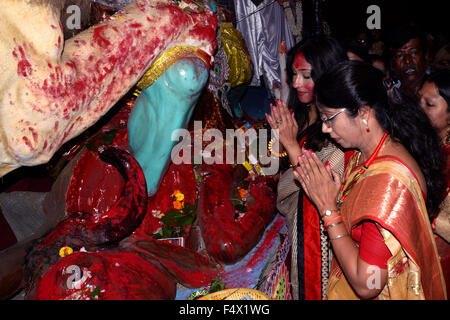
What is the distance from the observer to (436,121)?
1938mm

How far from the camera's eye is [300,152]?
6.42 feet

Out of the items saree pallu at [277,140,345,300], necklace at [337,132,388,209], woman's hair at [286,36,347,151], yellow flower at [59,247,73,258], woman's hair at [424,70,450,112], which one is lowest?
saree pallu at [277,140,345,300]

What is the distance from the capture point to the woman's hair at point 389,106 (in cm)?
133

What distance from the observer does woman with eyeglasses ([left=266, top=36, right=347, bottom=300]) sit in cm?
182

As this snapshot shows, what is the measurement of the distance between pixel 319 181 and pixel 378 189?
22cm

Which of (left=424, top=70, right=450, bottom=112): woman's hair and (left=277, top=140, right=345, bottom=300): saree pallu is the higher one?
(left=424, top=70, right=450, bottom=112): woman's hair

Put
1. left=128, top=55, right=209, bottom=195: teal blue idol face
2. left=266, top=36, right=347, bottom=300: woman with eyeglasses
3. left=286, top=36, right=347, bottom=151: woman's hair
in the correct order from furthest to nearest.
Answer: left=286, top=36, right=347, bottom=151: woman's hair
left=266, top=36, right=347, bottom=300: woman with eyeglasses
left=128, top=55, right=209, bottom=195: teal blue idol face

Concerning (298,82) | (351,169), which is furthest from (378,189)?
(298,82)

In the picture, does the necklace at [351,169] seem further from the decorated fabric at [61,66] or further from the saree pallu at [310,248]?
the decorated fabric at [61,66]

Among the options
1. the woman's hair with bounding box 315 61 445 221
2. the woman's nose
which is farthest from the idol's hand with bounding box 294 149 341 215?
the woman's nose

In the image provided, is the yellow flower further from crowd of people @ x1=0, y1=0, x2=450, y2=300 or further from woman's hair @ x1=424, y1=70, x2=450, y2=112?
woman's hair @ x1=424, y1=70, x2=450, y2=112

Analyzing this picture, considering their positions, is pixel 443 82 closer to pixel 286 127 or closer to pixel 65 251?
pixel 286 127

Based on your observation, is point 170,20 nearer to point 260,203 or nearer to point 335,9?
point 260,203

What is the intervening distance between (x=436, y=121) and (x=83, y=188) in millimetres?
1968
